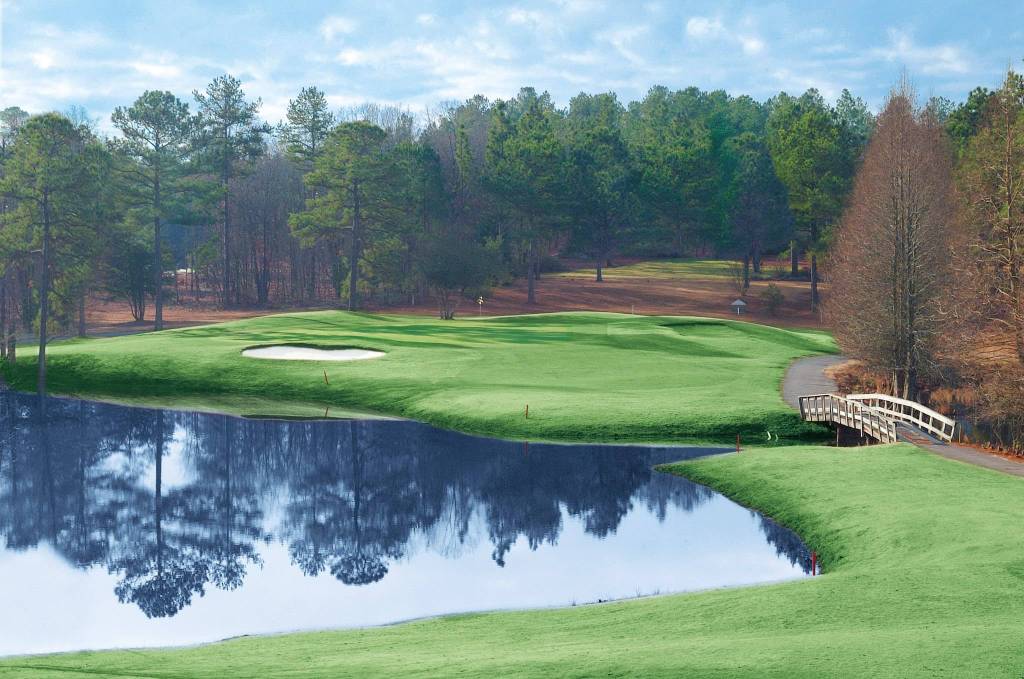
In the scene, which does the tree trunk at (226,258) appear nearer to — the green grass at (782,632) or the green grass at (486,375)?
the green grass at (486,375)

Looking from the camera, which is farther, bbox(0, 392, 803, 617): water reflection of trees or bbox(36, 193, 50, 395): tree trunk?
bbox(36, 193, 50, 395): tree trunk

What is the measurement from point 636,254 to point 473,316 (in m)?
49.5

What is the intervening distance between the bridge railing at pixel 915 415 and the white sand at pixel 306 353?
29.5m

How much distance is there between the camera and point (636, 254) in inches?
5517

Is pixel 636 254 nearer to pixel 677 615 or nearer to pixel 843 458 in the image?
pixel 843 458

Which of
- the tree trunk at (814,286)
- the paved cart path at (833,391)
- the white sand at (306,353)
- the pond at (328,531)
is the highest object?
the tree trunk at (814,286)

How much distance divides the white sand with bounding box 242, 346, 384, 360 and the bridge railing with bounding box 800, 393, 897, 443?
27.0 metres

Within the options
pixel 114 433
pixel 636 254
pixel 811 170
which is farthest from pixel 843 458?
pixel 636 254

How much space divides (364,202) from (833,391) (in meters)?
56.6

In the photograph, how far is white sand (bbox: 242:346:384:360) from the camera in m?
62.5

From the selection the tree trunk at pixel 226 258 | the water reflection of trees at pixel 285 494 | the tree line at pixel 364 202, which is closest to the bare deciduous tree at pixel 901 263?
the water reflection of trees at pixel 285 494

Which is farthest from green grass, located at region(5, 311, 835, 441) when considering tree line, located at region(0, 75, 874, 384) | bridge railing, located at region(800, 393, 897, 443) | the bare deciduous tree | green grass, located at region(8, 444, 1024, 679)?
green grass, located at region(8, 444, 1024, 679)

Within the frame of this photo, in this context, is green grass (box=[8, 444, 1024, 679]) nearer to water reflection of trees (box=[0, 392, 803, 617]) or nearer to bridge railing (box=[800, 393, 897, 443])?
water reflection of trees (box=[0, 392, 803, 617])

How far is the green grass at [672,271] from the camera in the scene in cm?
11912
